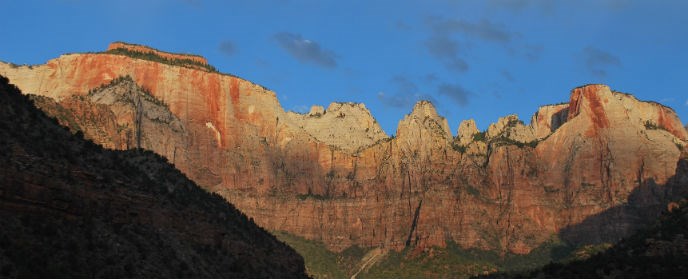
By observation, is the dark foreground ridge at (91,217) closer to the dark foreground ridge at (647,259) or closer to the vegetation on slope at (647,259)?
the vegetation on slope at (647,259)

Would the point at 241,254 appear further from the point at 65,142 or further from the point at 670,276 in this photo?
the point at 670,276

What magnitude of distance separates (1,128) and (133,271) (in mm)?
15346

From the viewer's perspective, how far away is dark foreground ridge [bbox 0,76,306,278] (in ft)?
234

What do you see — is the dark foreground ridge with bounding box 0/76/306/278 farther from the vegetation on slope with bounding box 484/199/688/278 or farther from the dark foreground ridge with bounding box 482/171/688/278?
the dark foreground ridge with bounding box 482/171/688/278

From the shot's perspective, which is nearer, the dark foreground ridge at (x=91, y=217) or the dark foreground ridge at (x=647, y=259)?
the dark foreground ridge at (x=91, y=217)

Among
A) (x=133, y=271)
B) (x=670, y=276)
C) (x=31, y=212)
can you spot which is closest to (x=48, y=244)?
(x=31, y=212)

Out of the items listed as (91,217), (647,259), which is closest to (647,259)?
(647,259)

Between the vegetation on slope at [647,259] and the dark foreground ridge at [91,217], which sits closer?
the dark foreground ridge at [91,217]

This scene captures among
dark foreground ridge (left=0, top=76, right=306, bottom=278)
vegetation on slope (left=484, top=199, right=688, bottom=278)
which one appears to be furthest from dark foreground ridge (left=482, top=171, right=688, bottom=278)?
dark foreground ridge (left=0, top=76, right=306, bottom=278)

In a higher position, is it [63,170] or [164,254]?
[63,170]

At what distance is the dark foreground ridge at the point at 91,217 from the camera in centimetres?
7138

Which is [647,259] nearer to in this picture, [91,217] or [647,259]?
[647,259]

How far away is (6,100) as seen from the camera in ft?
274

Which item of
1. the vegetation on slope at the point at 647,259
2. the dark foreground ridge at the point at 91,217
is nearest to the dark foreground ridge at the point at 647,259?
the vegetation on slope at the point at 647,259
